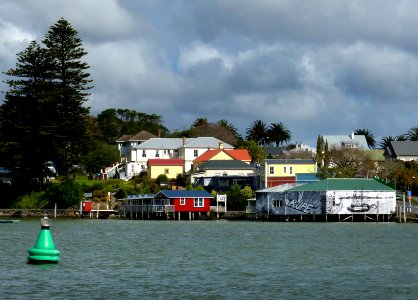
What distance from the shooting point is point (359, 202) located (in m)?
88.7

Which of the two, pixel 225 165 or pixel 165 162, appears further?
pixel 165 162

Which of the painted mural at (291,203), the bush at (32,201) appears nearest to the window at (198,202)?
the painted mural at (291,203)

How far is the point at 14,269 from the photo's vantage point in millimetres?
38375

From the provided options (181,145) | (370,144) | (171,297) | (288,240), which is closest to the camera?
(171,297)

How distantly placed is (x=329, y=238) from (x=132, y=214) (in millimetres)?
41041

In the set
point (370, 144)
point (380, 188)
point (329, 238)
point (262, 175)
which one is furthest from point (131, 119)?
point (329, 238)

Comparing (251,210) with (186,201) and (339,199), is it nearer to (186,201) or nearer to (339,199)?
(186,201)

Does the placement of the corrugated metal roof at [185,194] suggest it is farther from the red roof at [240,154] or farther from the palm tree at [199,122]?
the palm tree at [199,122]

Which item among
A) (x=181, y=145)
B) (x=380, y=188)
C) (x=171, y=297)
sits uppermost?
(x=181, y=145)

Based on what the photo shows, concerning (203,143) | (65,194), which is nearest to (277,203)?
(65,194)

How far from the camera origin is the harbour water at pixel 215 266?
106 ft

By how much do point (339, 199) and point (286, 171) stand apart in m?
21.3

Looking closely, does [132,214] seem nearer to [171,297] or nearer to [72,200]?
[72,200]

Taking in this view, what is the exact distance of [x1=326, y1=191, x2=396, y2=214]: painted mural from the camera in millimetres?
88312
